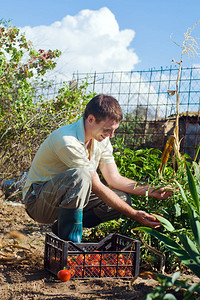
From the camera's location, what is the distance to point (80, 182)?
2.63 m

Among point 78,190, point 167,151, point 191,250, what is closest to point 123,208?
point 78,190

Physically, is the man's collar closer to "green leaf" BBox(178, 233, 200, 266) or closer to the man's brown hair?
the man's brown hair

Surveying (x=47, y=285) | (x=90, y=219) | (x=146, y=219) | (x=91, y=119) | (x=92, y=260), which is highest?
(x=91, y=119)

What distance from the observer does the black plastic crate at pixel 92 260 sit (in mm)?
2377

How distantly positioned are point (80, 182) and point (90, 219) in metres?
0.71

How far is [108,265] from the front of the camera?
2.43 metres

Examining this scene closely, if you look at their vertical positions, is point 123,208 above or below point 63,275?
above

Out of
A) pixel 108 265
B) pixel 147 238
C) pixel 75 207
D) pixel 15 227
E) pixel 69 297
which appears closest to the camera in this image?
pixel 69 297

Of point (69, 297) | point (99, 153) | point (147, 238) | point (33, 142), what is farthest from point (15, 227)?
point (69, 297)

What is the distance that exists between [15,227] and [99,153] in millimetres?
1500

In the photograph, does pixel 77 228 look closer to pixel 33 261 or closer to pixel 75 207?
pixel 75 207

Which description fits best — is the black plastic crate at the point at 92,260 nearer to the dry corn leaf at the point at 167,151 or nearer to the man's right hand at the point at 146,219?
the man's right hand at the point at 146,219

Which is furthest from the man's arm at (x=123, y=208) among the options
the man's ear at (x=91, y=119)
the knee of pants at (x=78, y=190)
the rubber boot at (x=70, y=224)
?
the man's ear at (x=91, y=119)

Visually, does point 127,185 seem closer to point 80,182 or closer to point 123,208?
point 123,208
